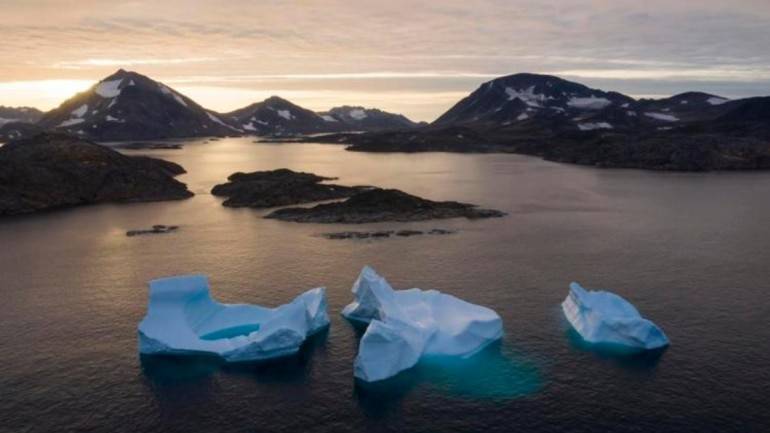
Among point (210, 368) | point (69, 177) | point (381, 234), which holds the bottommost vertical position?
point (210, 368)

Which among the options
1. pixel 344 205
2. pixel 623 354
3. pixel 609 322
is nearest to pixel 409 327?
pixel 609 322

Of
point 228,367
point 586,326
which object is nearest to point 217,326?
point 228,367

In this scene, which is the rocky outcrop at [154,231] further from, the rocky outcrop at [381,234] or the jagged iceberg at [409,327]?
the jagged iceberg at [409,327]

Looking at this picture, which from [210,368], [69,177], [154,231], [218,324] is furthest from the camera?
[69,177]

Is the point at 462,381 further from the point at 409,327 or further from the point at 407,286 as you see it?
the point at 407,286

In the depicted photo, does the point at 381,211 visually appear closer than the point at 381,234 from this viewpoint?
No

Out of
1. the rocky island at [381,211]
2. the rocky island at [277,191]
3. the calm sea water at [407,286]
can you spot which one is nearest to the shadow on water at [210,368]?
the calm sea water at [407,286]

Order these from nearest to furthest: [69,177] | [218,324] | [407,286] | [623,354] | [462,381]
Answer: [462,381] < [623,354] < [218,324] < [407,286] < [69,177]
